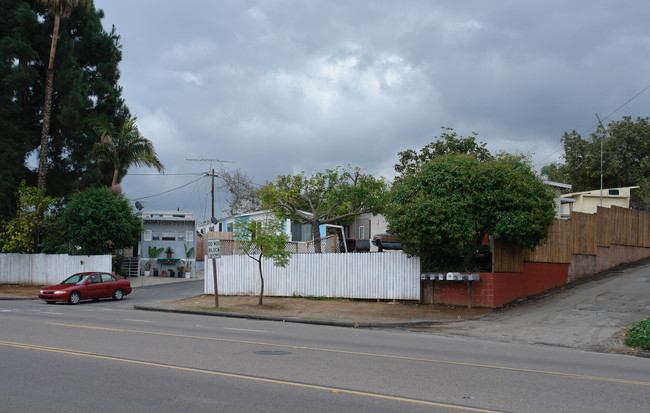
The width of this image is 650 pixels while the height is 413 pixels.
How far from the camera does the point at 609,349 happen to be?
46.6ft

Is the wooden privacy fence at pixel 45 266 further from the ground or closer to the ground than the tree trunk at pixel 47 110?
closer to the ground

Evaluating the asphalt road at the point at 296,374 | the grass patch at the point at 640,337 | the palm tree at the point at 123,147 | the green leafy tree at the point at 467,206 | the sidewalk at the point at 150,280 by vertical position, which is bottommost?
the sidewalk at the point at 150,280

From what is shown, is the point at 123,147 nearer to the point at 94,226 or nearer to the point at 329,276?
the point at 94,226

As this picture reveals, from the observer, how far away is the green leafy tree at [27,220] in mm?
35688

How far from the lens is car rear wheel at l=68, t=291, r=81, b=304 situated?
26.6 metres

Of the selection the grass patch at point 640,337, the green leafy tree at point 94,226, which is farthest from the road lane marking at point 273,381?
the green leafy tree at point 94,226

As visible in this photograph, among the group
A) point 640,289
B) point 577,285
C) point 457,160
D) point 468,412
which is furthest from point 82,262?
point 468,412

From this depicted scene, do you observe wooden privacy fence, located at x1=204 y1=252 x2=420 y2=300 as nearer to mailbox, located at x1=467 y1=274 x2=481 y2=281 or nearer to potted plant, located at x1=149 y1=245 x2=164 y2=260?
mailbox, located at x1=467 y1=274 x2=481 y2=281

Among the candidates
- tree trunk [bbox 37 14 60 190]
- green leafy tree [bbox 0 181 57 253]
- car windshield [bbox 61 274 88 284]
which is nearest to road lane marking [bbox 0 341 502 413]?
car windshield [bbox 61 274 88 284]

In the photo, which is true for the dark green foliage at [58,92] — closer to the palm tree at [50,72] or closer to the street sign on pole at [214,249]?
the palm tree at [50,72]

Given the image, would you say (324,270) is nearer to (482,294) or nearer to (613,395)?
(482,294)

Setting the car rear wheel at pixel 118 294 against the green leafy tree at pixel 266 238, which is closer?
the green leafy tree at pixel 266 238

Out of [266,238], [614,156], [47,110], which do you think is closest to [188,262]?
[47,110]

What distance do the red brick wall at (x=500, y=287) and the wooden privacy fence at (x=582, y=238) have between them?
0.34 m
